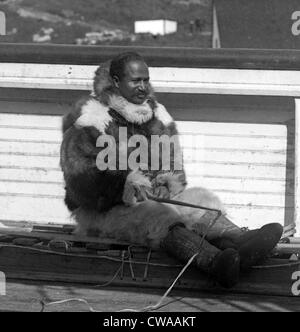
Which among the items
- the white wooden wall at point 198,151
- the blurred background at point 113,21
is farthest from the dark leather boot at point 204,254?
the blurred background at point 113,21

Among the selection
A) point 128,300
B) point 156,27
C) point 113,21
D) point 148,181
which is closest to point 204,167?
point 148,181

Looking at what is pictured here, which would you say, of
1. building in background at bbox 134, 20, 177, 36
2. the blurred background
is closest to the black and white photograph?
the blurred background

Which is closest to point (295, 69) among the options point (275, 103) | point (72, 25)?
point (275, 103)

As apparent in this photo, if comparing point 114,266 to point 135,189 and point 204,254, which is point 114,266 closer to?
point 135,189

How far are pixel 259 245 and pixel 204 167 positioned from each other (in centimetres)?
218

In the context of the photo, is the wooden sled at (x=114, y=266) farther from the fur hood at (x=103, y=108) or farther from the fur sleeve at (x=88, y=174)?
the fur hood at (x=103, y=108)

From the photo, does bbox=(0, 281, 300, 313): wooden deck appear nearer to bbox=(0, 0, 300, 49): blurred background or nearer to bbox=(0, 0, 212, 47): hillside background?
bbox=(0, 0, 300, 49): blurred background

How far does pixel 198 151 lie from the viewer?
661 cm

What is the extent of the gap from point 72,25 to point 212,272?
46.0 m

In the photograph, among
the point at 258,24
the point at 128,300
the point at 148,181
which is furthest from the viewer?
the point at 258,24

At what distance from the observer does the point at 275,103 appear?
6.45 m

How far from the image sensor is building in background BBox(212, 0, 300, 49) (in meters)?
10.9

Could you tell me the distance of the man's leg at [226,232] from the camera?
4512 mm

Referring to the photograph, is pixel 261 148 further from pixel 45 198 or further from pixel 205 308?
pixel 205 308
